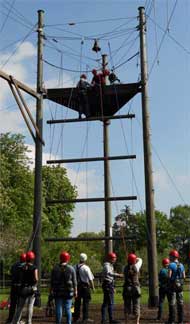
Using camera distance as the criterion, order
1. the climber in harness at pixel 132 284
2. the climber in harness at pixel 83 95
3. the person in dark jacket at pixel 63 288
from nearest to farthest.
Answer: the person in dark jacket at pixel 63 288
the climber in harness at pixel 132 284
the climber in harness at pixel 83 95

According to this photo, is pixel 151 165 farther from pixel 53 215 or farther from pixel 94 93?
pixel 53 215

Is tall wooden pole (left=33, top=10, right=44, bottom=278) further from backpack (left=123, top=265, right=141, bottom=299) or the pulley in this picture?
backpack (left=123, top=265, right=141, bottom=299)

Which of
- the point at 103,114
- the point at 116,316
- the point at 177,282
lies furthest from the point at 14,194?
the point at 177,282

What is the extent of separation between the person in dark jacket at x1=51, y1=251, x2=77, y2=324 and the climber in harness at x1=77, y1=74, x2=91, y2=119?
223 inches

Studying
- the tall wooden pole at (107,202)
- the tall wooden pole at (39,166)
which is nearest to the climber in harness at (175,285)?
the tall wooden pole at (107,202)

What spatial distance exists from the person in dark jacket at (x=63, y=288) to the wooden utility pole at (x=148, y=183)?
396 centimetres

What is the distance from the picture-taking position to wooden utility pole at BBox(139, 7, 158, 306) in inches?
452

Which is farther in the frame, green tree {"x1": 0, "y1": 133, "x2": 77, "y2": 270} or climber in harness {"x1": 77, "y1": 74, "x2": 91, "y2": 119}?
green tree {"x1": 0, "y1": 133, "x2": 77, "y2": 270}

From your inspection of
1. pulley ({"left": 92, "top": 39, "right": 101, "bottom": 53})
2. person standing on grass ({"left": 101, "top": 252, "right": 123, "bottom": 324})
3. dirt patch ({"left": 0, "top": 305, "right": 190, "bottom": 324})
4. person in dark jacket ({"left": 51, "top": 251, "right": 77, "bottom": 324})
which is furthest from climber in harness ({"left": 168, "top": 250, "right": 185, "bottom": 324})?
pulley ({"left": 92, "top": 39, "right": 101, "bottom": 53})

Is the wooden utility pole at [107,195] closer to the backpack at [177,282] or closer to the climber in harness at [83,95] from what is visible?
the climber in harness at [83,95]

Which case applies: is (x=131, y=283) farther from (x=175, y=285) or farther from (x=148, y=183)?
(x=148, y=183)

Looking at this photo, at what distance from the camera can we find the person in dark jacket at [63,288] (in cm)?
779

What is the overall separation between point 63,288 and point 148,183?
4.48 metres

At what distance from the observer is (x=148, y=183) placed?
11.7 m
